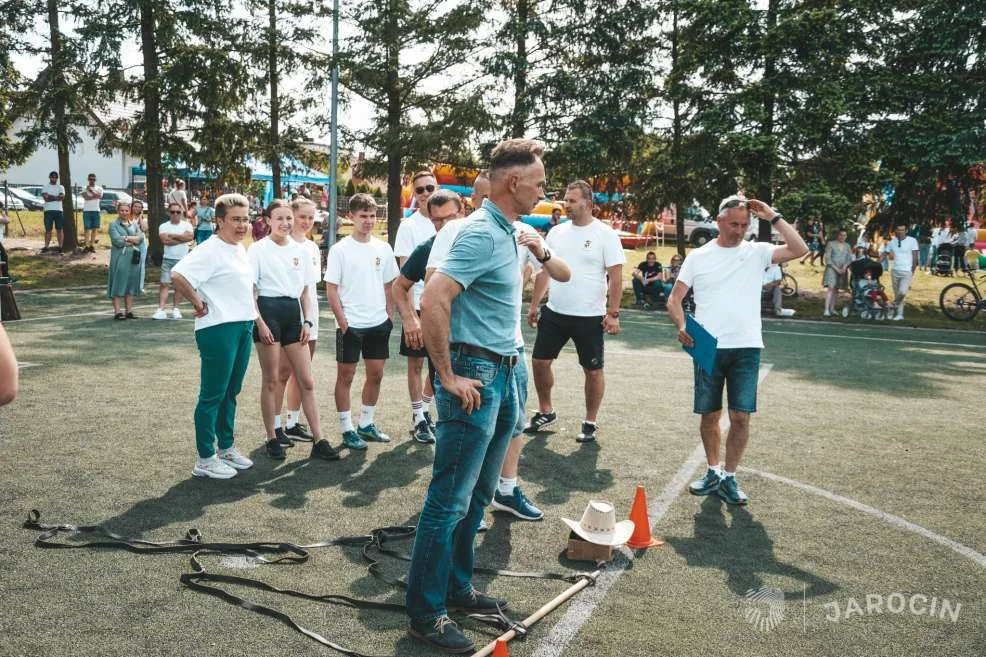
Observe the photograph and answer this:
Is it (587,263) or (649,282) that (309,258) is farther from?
(649,282)

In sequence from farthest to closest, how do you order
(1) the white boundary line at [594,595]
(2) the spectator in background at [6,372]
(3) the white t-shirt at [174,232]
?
(3) the white t-shirt at [174,232] → (1) the white boundary line at [594,595] → (2) the spectator in background at [6,372]

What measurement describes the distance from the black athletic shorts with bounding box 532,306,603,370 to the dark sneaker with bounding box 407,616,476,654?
12.7 ft

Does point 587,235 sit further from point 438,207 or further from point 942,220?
point 942,220

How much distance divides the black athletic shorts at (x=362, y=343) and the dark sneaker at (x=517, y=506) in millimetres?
1935

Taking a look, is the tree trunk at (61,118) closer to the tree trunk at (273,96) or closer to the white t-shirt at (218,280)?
the tree trunk at (273,96)

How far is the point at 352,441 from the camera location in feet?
22.6

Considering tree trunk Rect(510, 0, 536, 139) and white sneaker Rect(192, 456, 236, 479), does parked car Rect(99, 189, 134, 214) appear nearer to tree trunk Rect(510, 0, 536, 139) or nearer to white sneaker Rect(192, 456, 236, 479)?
tree trunk Rect(510, 0, 536, 139)

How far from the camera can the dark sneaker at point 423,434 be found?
712 cm

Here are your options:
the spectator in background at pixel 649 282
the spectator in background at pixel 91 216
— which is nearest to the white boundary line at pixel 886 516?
the spectator in background at pixel 649 282

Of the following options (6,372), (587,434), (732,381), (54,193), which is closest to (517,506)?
(732,381)

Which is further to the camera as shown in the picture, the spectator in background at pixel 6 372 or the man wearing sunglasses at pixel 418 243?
the man wearing sunglasses at pixel 418 243

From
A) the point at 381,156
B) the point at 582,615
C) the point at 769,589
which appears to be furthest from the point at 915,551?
the point at 381,156

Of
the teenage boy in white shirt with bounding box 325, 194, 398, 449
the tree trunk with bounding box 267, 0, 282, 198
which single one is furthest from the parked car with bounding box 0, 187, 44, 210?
the teenage boy in white shirt with bounding box 325, 194, 398, 449

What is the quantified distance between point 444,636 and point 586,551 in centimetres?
133
